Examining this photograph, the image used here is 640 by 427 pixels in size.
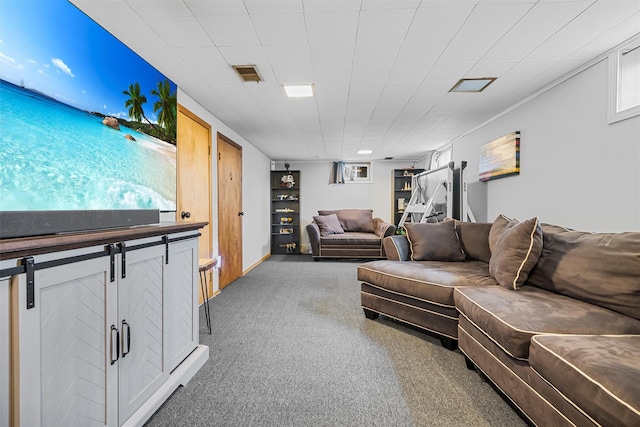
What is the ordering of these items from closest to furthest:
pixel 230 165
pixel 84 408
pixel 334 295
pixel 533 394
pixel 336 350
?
pixel 84 408
pixel 533 394
pixel 336 350
pixel 334 295
pixel 230 165

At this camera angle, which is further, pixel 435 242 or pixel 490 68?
pixel 435 242

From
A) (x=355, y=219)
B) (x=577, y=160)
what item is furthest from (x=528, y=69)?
(x=355, y=219)

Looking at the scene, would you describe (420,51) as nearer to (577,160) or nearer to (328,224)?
(577,160)

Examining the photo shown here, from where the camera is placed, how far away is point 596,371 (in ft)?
3.33

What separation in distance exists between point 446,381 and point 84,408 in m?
1.80

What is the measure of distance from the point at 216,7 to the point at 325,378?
7.59ft

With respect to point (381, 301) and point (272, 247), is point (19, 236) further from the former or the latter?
point (272, 247)

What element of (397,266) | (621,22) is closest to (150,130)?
(397,266)

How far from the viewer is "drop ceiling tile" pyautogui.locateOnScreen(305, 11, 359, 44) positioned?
5.68 feet

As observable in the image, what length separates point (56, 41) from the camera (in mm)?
1443

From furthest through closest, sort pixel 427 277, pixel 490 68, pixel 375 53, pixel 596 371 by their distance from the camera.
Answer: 1. pixel 490 68
2. pixel 427 277
3. pixel 375 53
4. pixel 596 371

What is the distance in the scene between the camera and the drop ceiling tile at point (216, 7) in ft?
5.30

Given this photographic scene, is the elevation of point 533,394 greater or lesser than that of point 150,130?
lesser

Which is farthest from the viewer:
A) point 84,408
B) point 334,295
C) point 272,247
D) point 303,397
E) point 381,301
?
point 272,247
